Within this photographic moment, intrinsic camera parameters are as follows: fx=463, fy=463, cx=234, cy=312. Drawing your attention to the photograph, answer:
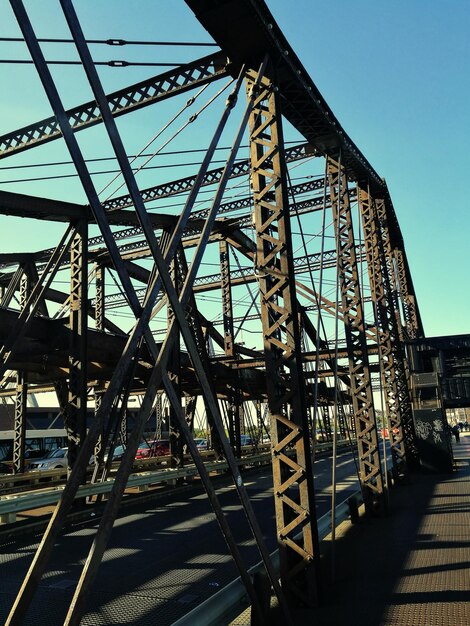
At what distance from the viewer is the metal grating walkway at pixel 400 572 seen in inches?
202

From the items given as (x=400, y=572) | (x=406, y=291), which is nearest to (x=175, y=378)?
(x=400, y=572)

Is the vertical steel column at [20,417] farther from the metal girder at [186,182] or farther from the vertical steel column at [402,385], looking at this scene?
the vertical steel column at [402,385]

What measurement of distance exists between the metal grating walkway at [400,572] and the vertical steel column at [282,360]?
0.56 m

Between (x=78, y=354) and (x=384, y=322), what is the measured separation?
369 inches

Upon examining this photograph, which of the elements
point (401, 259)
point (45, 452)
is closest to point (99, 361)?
point (401, 259)

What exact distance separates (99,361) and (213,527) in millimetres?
6801

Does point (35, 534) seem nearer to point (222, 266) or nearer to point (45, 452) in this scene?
point (222, 266)

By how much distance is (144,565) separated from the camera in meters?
7.54

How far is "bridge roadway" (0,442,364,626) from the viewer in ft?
18.7

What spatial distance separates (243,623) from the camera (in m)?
5.13

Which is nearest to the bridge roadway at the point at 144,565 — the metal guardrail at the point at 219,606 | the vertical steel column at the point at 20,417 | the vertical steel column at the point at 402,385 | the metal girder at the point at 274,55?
the metal guardrail at the point at 219,606

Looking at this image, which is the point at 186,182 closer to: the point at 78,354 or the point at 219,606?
the point at 78,354

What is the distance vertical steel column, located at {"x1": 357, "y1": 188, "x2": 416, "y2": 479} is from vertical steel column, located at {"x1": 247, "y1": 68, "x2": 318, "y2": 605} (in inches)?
308

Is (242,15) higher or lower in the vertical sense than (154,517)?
higher
